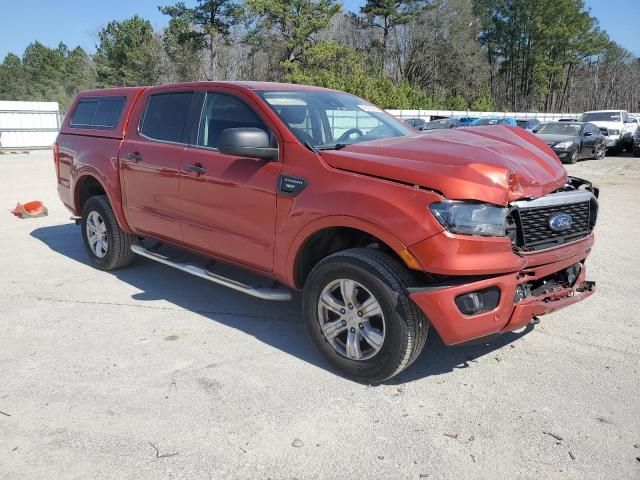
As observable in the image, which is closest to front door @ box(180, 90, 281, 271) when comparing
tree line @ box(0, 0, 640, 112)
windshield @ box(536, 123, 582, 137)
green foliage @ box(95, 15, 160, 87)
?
windshield @ box(536, 123, 582, 137)

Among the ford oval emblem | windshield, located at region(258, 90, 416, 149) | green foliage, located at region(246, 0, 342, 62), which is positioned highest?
green foliage, located at region(246, 0, 342, 62)

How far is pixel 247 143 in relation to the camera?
3.89 m

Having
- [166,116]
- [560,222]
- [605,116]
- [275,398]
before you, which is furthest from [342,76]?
[275,398]

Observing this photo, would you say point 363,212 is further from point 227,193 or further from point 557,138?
point 557,138

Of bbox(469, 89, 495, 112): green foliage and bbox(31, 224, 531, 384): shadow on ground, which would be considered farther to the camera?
bbox(469, 89, 495, 112): green foliage

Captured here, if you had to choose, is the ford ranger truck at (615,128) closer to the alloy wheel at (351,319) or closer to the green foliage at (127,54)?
the alloy wheel at (351,319)

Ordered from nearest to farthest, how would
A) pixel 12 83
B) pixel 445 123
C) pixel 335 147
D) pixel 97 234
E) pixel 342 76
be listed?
pixel 335 147
pixel 97 234
pixel 445 123
pixel 342 76
pixel 12 83

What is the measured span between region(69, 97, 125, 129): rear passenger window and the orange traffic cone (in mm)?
3495

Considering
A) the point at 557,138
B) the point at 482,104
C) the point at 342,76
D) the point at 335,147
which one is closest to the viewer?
the point at 335,147

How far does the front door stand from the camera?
13.4 feet

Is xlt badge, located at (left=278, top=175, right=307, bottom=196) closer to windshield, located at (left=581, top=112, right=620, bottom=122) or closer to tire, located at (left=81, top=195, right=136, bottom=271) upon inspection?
tire, located at (left=81, top=195, right=136, bottom=271)

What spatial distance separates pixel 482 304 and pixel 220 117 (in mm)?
2579

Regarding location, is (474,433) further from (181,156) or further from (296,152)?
(181,156)

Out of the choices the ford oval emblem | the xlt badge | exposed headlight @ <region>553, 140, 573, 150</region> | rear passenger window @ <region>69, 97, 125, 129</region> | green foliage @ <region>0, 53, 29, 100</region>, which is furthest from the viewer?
green foliage @ <region>0, 53, 29, 100</region>
